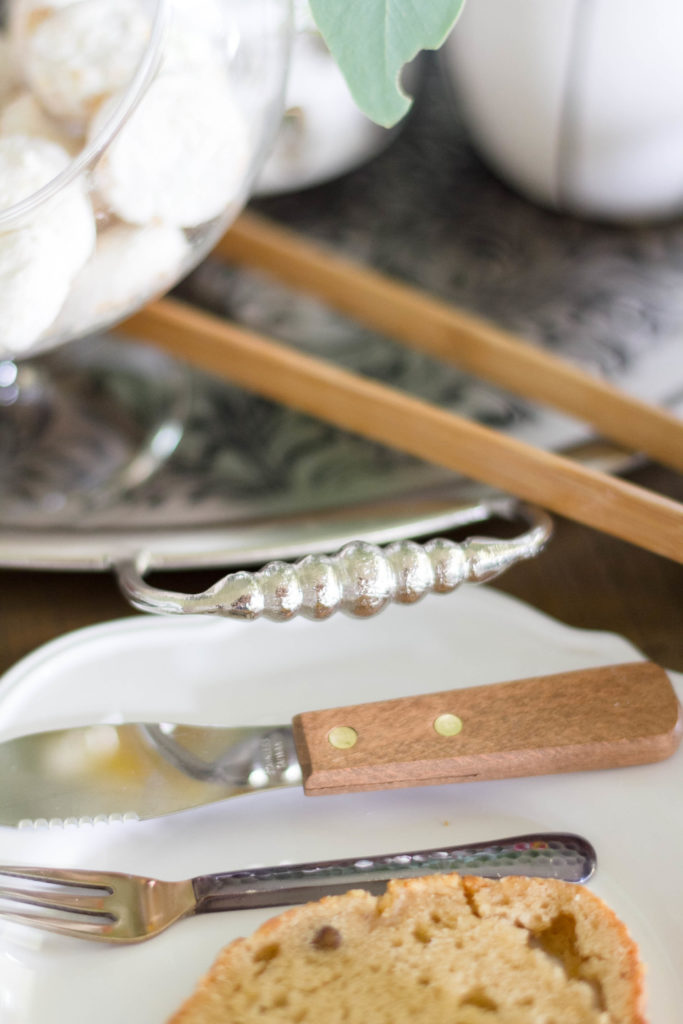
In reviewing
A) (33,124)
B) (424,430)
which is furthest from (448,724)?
(33,124)

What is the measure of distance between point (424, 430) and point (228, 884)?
0.60 feet

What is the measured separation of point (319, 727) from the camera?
33 cm

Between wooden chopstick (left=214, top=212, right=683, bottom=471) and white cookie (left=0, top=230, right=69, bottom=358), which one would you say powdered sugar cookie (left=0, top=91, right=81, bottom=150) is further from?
wooden chopstick (left=214, top=212, right=683, bottom=471)

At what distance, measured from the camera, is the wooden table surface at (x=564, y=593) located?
0.39 meters

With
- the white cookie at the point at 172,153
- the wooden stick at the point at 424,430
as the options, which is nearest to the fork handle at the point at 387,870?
the wooden stick at the point at 424,430

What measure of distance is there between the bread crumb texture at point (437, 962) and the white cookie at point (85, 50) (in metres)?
0.27

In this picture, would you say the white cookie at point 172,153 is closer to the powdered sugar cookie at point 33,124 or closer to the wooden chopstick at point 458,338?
the powdered sugar cookie at point 33,124

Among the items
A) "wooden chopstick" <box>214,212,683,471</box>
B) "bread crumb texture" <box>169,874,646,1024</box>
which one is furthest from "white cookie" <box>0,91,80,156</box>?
"bread crumb texture" <box>169,874,646,1024</box>

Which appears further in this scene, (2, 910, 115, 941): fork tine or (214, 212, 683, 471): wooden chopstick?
(214, 212, 683, 471): wooden chopstick

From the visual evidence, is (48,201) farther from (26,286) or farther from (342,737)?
(342,737)

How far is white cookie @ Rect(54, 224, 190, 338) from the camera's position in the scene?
34 cm

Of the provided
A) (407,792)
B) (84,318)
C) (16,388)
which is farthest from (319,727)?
(16,388)

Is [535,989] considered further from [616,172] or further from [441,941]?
[616,172]

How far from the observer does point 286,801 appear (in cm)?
33
